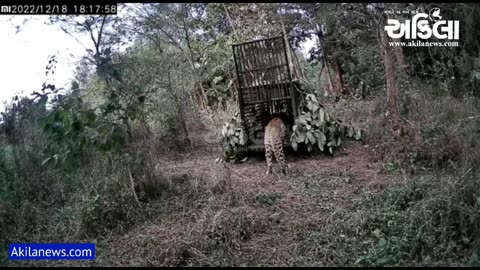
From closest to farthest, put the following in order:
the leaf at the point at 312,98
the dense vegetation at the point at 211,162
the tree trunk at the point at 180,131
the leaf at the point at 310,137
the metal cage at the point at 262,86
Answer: the dense vegetation at the point at 211,162 → the leaf at the point at 310,137 → the metal cage at the point at 262,86 → the leaf at the point at 312,98 → the tree trunk at the point at 180,131

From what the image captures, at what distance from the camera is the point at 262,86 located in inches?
236

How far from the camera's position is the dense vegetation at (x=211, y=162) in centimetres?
306

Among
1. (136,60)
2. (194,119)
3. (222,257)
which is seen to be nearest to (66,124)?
(222,257)

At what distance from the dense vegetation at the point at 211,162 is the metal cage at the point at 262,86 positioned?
318 mm

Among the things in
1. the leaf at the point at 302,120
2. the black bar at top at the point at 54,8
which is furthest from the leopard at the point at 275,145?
the black bar at top at the point at 54,8

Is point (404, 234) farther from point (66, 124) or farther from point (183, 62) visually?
point (183, 62)

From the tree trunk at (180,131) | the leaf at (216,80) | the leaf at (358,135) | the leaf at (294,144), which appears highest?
the leaf at (216,80)

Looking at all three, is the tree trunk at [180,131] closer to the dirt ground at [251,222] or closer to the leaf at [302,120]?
the dirt ground at [251,222]

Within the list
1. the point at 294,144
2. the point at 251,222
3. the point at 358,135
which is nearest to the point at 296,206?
the point at 251,222

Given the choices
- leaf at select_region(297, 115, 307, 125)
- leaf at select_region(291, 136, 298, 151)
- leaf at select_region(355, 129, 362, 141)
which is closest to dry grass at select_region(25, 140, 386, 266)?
leaf at select_region(291, 136, 298, 151)

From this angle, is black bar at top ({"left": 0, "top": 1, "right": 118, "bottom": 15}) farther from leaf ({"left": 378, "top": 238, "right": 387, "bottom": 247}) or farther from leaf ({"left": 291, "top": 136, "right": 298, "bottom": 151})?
leaf ({"left": 378, "top": 238, "right": 387, "bottom": 247})

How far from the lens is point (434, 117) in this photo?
5.05 metres

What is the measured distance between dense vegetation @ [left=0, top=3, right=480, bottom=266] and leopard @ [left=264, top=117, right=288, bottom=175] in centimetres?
35

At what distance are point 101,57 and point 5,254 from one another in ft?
7.10
